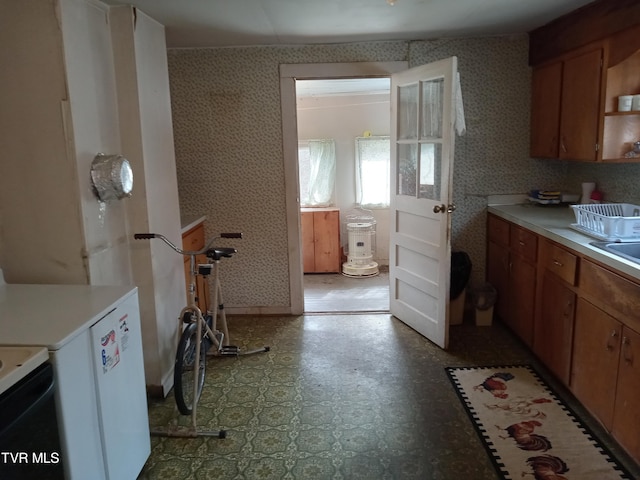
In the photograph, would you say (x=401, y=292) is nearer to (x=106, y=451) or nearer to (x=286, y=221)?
(x=286, y=221)

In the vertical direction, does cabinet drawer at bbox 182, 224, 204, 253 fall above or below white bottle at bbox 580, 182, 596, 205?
below

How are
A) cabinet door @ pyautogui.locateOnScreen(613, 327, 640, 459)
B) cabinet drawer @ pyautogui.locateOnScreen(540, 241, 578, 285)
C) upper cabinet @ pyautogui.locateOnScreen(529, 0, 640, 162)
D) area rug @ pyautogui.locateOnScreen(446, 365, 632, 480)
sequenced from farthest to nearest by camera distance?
1. upper cabinet @ pyautogui.locateOnScreen(529, 0, 640, 162)
2. cabinet drawer @ pyautogui.locateOnScreen(540, 241, 578, 285)
3. area rug @ pyautogui.locateOnScreen(446, 365, 632, 480)
4. cabinet door @ pyautogui.locateOnScreen(613, 327, 640, 459)

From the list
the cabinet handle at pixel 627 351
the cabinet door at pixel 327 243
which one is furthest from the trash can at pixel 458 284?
the cabinet door at pixel 327 243

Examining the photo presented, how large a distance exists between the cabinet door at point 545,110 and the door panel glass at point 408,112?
92 cm

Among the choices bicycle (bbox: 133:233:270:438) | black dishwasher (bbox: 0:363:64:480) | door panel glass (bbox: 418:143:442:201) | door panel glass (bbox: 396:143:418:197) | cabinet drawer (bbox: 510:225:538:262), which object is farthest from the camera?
door panel glass (bbox: 396:143:418:197)

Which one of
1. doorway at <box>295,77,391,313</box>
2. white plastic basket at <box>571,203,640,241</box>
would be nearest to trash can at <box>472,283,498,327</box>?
white plastic basket at <box>571,203,640,241</box>

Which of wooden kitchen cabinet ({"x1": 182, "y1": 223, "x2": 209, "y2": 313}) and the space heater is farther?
the space heater

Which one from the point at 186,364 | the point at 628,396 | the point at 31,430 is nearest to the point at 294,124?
the point at 186,364

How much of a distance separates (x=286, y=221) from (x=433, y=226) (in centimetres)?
127

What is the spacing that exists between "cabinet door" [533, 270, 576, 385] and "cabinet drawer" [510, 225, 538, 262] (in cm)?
20

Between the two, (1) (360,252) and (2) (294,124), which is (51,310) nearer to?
(2) (294,124)

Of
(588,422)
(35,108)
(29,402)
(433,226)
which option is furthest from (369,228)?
(29,402)

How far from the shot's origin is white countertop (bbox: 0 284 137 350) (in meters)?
1.52

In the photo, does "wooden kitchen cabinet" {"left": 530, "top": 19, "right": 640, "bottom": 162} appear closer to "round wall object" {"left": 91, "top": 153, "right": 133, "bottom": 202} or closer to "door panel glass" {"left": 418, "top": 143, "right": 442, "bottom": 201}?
"door panel glass" {"left": 418, "top": 143, "right": 442, "bottom": 201}
